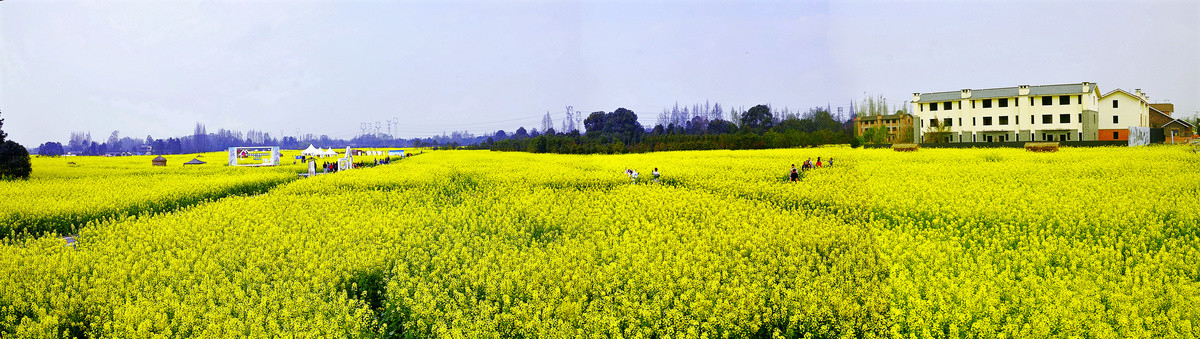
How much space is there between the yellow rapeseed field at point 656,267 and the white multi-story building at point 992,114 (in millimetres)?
15326

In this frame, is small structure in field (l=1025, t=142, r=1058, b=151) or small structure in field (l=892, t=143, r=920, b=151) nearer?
small structure in field (l=1025, t=142, r=1058, b=151)

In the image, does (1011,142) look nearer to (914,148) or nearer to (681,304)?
(914,148)

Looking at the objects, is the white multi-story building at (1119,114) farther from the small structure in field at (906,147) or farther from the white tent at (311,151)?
the white tent at (311,151)

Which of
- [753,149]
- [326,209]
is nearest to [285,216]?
[326,209]

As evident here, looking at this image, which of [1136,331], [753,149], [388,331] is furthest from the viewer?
[753,149]

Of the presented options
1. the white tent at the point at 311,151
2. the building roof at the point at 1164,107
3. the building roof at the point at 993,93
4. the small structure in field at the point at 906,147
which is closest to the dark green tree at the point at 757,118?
the building roof at the point at 993,93

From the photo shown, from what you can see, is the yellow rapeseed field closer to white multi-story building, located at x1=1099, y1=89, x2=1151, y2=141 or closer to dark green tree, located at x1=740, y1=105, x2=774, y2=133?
white multi-story building, located at x1=1099, y1=89, x2=1151, y2=141

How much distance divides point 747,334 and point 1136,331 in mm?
2620

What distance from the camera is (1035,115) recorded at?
2669 cm

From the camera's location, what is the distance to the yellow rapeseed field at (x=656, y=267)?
192 inches

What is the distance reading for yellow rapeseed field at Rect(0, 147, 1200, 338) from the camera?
4.87 m

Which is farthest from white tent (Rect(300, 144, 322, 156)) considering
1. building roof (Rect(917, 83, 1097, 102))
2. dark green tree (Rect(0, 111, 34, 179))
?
building roof (Rect(917, 83, 1097, 102))

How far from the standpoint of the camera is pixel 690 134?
119 ft

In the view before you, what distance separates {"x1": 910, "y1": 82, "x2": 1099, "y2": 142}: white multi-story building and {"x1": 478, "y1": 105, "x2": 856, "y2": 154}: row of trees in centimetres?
376
